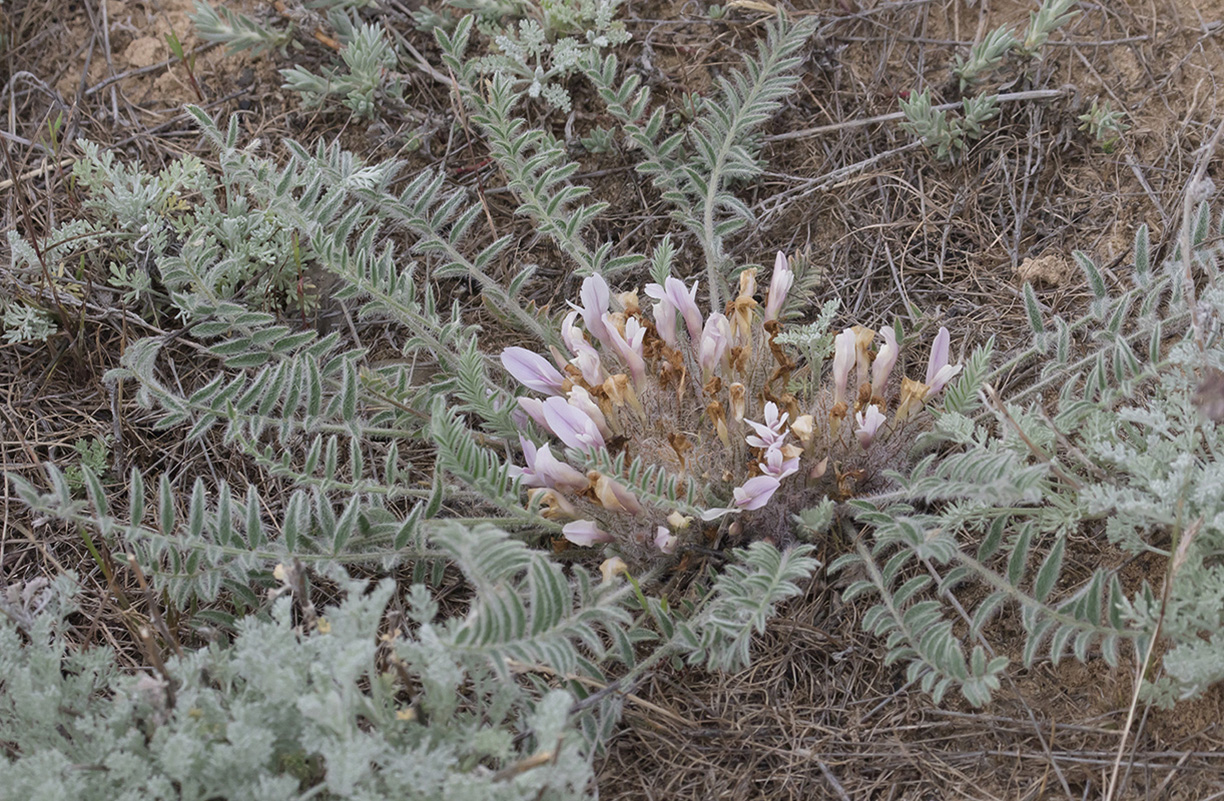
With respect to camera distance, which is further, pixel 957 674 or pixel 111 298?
pixel 111 298

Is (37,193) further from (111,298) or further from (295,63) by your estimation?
(295,63)

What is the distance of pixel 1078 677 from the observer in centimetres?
218

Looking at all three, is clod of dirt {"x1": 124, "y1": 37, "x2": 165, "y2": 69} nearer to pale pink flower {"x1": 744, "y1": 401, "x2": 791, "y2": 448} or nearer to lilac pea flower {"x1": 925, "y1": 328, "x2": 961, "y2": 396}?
pale pink flower {"x1": 744, "y1": 401, "x2": 791, "y2": 448}

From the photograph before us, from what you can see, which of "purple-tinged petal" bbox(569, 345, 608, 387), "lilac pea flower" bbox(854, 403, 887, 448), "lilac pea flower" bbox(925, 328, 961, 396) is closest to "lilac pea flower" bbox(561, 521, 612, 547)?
"purple-tinged petal" bbox(569, 345, 608, 387)

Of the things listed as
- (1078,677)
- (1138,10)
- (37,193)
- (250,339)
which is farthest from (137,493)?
(1138,10)

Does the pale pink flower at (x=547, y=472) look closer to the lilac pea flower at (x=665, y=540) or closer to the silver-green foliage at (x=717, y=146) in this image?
the lilac pea flower at (x=665, y=540)

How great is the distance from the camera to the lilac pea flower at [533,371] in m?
2.51

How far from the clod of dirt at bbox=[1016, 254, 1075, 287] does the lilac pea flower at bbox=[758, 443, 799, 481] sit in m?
1.01

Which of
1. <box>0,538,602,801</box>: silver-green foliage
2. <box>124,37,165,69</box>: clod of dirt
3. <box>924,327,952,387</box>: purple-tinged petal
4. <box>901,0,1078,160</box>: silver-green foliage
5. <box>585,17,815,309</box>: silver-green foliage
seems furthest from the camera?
<box>124,37,165,69</box>: clod of dirt

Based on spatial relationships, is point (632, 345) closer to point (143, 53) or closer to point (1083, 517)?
point (1083, 517)

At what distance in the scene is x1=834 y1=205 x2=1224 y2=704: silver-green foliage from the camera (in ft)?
6.27

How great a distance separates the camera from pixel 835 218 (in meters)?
3.03

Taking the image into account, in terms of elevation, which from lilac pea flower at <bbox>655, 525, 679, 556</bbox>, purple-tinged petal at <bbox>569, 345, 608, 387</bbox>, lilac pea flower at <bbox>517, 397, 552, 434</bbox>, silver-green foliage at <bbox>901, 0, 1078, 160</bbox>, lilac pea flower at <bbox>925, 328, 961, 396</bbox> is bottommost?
lilac pea flower at <bbox>655, 525, 679, 556</bbox>

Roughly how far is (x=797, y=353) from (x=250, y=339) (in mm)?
1377
